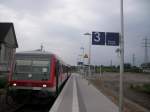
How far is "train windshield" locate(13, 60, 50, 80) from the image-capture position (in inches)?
632

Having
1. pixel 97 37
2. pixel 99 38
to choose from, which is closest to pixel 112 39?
pixel 99 38

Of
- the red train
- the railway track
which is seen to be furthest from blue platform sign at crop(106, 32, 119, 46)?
the railway track

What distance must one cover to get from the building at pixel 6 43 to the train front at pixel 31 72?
24.0 metres

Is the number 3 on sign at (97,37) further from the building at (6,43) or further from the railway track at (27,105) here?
the building at (6,43)

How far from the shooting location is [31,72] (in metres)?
16.2

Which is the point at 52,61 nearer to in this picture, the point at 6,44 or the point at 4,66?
the point at 4,66

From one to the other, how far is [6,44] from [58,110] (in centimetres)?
3277

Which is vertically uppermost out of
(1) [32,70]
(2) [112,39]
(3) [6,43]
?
(3) [6,43]

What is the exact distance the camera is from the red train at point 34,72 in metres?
15.7

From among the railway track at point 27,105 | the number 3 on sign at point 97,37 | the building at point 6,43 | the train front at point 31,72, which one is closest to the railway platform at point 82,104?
the railway track at point 27,105

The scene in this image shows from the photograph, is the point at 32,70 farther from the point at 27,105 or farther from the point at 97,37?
the point at 97,37

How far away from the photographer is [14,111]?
1467 cm

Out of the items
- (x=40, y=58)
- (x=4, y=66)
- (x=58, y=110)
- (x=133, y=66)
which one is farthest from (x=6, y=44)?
(x=133, y=66)

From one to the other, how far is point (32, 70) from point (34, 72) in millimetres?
167
